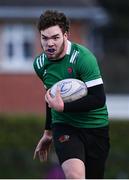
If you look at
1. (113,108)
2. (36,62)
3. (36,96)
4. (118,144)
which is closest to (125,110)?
(113,108)

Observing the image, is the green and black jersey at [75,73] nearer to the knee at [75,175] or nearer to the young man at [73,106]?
the young man at [73,106]

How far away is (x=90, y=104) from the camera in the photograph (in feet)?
27.1

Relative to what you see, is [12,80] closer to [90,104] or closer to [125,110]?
[125,110]

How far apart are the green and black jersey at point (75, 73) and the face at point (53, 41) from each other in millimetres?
126

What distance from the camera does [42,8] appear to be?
102ft

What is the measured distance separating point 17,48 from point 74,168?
944 inches

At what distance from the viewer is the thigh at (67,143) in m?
8.37

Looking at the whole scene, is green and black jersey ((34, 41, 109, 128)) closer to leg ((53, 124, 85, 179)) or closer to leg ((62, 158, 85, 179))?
leg ((53, 124, 85, 179))

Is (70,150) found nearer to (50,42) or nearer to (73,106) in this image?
(73,106)

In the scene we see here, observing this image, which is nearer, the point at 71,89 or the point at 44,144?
the point at 71,89

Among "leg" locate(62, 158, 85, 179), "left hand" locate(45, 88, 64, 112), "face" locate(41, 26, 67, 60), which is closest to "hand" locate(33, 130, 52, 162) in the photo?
"leg" locate(62, 158, 85, 179)

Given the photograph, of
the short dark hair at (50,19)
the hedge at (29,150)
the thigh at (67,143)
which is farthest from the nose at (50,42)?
the hedge at (29,150)

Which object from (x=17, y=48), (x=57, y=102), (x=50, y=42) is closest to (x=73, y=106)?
(x=57, y=102)

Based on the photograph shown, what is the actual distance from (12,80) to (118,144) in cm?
1159
